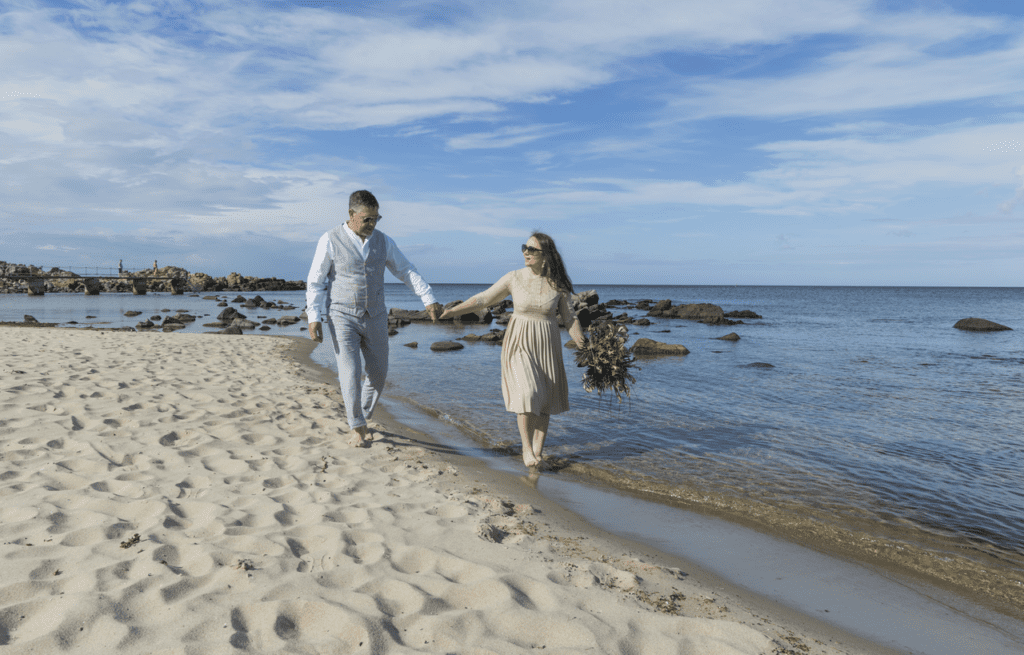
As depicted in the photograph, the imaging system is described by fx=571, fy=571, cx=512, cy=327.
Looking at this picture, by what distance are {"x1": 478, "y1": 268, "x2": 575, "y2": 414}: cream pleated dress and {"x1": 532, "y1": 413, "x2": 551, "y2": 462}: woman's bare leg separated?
0.20m

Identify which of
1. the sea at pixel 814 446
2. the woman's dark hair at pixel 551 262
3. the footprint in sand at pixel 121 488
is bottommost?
the sea at pixel 814 446

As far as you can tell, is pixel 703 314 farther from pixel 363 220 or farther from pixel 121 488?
pixel 121 488

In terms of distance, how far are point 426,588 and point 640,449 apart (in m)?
4.67

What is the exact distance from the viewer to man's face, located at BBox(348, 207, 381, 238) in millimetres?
5594

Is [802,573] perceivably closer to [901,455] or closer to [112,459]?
[901,455]

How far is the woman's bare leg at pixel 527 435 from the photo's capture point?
240 inches

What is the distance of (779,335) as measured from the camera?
27.5 metres

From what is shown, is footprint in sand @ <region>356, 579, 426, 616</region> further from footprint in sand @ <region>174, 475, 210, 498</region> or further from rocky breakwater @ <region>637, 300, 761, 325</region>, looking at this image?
rocky breakwater @ <region>637, 300, 761, 325</region>

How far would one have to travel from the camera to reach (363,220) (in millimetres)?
5590

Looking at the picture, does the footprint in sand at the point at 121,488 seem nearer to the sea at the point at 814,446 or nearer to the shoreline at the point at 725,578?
the shoreline at the point at 725,578

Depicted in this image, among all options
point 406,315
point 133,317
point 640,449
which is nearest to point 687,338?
point 406,315

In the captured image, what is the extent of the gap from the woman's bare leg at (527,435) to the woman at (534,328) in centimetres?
1

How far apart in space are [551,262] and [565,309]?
576 millimetres

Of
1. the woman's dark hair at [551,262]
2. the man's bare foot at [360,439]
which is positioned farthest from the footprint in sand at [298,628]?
the woman's dark hair at [551,262]
